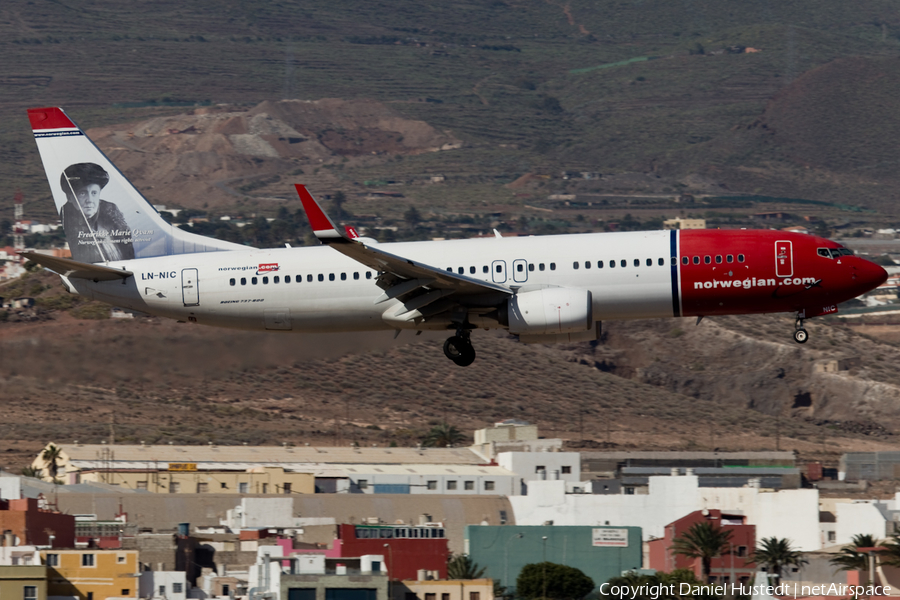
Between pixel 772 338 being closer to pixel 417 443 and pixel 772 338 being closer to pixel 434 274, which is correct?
pixel 417 443

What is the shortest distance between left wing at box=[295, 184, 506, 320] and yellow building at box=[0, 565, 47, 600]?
2196 cm

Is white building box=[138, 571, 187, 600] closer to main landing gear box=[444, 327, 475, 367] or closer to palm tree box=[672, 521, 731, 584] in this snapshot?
main landing gear box=[444, 327, 475, 367]

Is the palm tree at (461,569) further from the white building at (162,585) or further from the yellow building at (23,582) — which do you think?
the yellow building at (23,582)

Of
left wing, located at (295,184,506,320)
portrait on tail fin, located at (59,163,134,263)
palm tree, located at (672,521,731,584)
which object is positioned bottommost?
palm tree, located at (672,521,731,584)

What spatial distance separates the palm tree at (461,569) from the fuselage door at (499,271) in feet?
97.1

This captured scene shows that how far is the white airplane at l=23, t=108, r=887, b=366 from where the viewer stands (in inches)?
1718

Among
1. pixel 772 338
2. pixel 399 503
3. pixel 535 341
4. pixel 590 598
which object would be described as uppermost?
pixel 772 338

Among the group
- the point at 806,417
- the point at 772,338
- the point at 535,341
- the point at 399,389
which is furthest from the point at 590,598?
the point at 772,338

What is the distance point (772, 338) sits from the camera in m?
156

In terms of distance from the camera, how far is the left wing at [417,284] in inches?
1640

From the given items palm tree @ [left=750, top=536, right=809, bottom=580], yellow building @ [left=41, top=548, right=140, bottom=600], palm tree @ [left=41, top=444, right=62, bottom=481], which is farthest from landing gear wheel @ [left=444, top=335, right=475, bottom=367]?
palm tree @ [left=41, top=444, right=62, bottom=481]

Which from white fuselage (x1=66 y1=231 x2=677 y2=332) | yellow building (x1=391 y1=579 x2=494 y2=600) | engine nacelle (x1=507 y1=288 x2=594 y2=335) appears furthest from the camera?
yellow building (x1=391 y1=579 x2=494 y2=600)

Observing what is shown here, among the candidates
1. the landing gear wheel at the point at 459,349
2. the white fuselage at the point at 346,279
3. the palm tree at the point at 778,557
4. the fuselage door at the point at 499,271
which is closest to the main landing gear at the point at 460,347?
the landing gear wheel at the point at 459,349

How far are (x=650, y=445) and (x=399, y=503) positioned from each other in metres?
40.3
